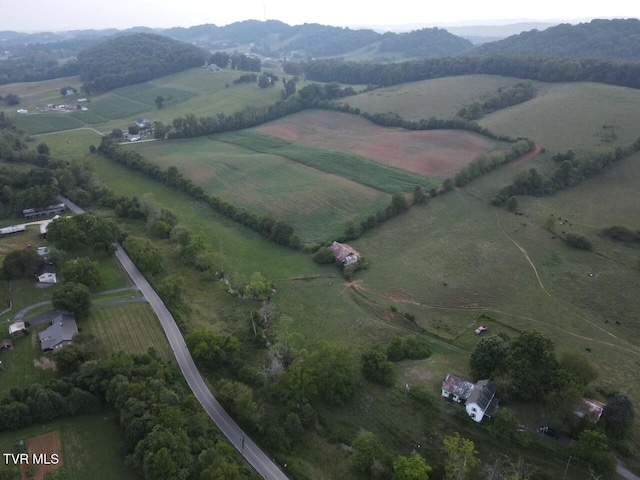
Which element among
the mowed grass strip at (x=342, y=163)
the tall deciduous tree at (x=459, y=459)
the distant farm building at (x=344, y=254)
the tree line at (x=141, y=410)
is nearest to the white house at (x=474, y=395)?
the tall deciduous tree at (x=459, y=459)

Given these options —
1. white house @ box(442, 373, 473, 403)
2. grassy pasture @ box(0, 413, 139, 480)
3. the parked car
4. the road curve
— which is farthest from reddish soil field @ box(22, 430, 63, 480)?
the parked car

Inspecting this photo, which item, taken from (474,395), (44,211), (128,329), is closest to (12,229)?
(44,211)

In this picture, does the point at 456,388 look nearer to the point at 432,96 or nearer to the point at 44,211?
the point at 44,211

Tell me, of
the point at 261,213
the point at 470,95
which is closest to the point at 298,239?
the point at 261,213

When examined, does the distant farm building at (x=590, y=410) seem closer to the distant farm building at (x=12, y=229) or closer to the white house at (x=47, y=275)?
the white house at (x=47, y=275)

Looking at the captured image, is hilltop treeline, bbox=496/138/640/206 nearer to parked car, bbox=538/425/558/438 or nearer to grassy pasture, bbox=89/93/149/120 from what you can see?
parked car, bbox=538/425/558/438

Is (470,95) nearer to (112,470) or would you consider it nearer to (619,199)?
(619,199)
